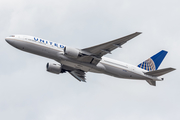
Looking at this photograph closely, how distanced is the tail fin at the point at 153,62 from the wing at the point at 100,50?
8.66 meters

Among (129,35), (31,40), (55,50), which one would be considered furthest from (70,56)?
(129,35)

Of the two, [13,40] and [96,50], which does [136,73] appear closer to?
[96,50]

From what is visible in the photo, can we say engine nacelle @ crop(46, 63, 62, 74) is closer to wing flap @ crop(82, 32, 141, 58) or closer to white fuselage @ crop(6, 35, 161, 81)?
white fuselage @ crop(6, 35, 161, 81)

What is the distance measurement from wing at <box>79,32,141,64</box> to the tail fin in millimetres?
8661

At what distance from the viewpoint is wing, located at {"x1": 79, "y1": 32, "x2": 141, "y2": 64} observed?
40725 millimetres

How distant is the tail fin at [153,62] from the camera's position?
49169 millimetres

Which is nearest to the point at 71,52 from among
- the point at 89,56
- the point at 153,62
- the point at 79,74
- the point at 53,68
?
the point at 89,56

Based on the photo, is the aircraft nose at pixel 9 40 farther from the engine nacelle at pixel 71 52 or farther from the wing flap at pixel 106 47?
the wing flap at pixel 106 47

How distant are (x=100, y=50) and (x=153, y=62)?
12092 mm

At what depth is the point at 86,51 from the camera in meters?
43.3

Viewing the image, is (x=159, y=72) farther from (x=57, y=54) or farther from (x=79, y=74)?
(x=57, y=54)

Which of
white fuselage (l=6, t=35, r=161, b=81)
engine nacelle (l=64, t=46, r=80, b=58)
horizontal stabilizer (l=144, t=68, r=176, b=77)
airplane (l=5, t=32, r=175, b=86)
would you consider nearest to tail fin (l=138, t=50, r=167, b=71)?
airplane (l=5, t=32, r=175, b=86)

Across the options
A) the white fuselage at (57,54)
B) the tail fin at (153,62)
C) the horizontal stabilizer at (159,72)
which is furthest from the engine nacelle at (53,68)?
the horizontal stabilizer at (159,72)

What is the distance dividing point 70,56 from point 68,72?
9846 mm
